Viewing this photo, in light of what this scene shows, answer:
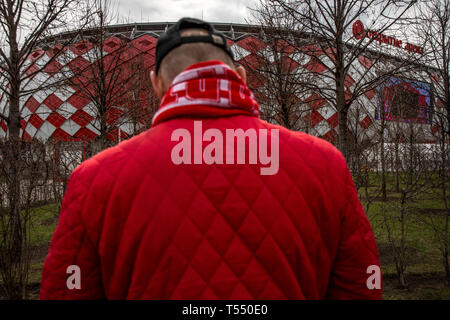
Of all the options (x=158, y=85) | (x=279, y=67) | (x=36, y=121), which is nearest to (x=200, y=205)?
(x=158, y=85)

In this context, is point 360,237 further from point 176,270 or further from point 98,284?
point 98,284

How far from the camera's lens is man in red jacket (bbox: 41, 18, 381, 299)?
96 centimetres

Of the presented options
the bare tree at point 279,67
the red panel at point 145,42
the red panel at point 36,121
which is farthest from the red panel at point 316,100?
the red panel at point 36,121

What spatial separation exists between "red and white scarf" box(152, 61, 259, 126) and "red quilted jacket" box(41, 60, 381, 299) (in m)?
0.01

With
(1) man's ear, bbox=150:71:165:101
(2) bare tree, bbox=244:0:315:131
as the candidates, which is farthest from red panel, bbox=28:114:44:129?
(1) man's ear, bbox=150:71:165:101

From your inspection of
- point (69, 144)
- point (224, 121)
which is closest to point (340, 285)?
point (224, 121)

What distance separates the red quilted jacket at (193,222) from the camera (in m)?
0.96

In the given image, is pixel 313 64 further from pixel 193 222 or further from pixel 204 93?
pixel 193 222

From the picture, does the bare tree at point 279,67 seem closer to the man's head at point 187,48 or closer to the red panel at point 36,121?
the man's head at point 187,48

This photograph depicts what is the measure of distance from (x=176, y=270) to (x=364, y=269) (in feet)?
2.28

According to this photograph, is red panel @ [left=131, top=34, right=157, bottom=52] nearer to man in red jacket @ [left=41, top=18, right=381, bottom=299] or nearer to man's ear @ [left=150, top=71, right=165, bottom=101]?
man's ear @ [left=150, top=71, right=165, bottom=101]

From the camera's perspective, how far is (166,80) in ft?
Result: 3.67

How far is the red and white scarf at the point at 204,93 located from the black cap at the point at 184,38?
11cm

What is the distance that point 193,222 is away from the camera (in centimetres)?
96
